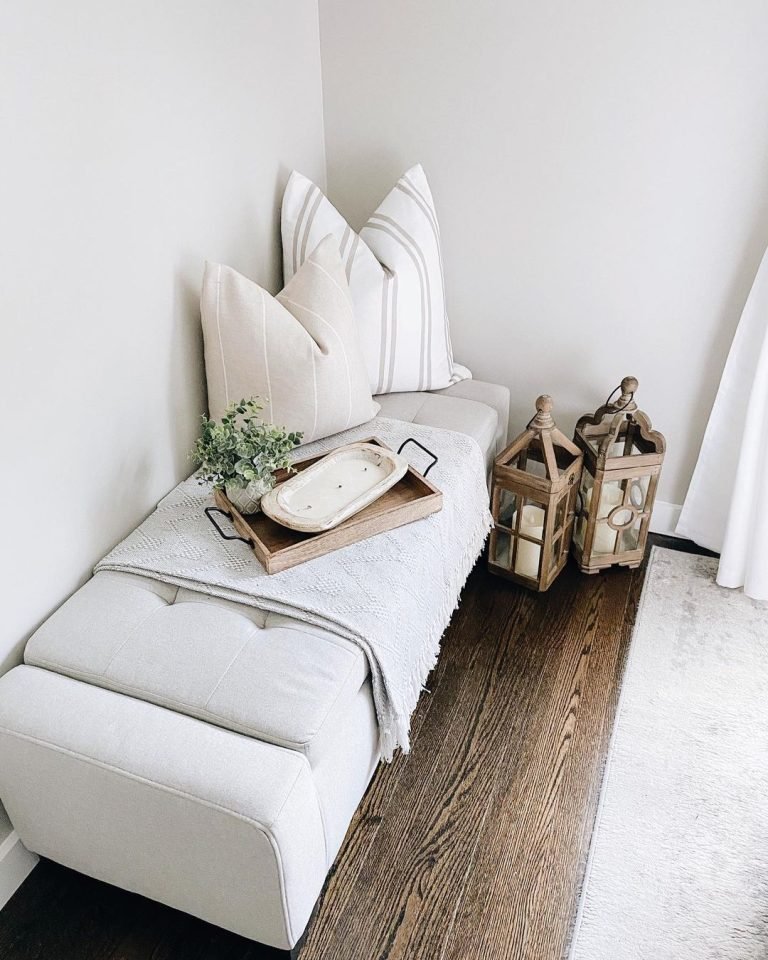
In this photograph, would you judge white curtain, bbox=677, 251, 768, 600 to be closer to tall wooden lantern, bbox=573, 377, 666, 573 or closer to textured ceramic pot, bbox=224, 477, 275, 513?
tall wooden lantern, bbox=573, 377, 666, 573

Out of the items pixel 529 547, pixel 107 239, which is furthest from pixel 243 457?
pixel 529 547

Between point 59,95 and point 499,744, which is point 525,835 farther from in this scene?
point 59,95

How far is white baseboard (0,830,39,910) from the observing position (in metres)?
1.43

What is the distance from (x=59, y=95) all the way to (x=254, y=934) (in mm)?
1373

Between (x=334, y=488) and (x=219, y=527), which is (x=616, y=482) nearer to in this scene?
(x=334, y=488)

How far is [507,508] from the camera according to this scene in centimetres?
229

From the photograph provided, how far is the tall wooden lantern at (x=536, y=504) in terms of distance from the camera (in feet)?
6.48

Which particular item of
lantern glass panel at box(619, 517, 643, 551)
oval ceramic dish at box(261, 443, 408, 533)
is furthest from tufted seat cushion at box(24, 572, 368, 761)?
lantern glass panel at box(619, 517, 643, 551)

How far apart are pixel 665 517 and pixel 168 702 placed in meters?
1.61

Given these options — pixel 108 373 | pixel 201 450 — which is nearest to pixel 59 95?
pixel 108 373

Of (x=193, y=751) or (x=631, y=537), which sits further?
(x=631, y=537)

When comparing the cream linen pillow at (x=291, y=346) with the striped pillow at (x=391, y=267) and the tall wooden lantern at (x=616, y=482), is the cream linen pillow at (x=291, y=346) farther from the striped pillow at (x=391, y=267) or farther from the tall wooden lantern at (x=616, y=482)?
the tall wooden lantern at (x=616, y=482)

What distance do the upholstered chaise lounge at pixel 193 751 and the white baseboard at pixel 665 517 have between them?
1280 mm

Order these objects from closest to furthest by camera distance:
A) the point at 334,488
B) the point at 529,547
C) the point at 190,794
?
the point at 190,794 → the point at 334,488 → the point at 529,547
